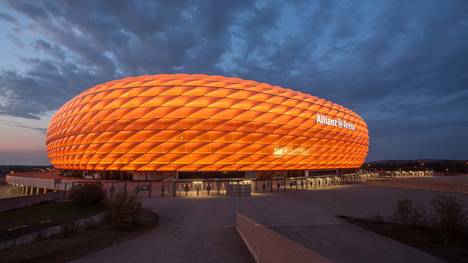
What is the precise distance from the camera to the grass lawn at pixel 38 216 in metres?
9.31

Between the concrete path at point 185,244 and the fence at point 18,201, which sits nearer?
the concrete path at point 185,244

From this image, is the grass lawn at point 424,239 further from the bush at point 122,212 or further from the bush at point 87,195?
the bush at point 87,195

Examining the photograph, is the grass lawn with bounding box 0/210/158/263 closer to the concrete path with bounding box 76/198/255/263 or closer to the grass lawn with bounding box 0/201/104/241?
the concrete path with bounding box 76/198/255/263

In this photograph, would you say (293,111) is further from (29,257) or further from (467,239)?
(29,257)

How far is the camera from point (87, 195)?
14125 mm

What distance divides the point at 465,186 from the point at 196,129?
26.6 meters

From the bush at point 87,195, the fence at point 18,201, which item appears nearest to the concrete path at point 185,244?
the bush at point 87,195

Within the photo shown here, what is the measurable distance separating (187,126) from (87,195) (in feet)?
63.0

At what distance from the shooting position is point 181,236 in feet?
28.5

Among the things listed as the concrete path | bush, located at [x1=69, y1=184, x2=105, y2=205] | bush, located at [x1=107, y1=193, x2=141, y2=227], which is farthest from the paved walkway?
bush, located at [x1=69, y1=184, x2=105, y2=205]

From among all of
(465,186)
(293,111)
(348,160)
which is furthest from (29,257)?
(348,160)

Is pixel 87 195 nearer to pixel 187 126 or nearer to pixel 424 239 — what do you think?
pixel 424 239

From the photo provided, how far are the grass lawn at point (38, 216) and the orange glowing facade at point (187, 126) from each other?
18.7 m

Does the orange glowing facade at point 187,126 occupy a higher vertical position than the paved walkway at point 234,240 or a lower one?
higher
